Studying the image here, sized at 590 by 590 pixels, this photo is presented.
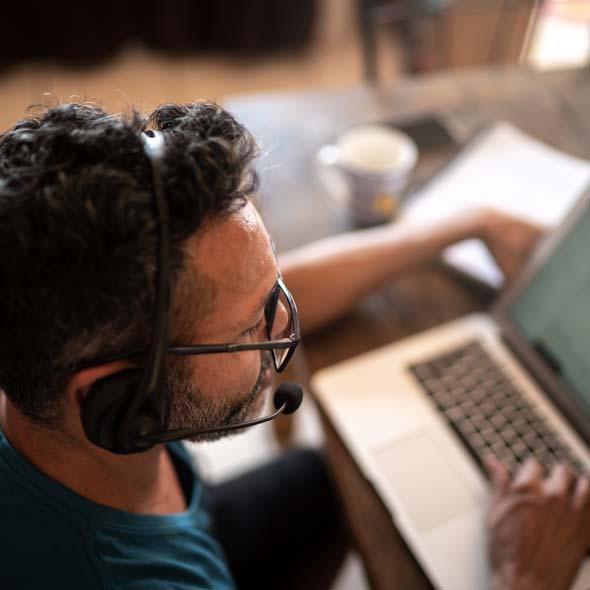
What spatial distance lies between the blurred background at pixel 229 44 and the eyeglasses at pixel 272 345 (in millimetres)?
1888

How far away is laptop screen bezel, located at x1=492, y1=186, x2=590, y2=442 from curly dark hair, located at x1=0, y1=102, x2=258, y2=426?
49 cm

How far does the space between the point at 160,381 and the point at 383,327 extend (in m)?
0.48

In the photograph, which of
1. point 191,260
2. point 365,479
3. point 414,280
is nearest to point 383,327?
point 414,280

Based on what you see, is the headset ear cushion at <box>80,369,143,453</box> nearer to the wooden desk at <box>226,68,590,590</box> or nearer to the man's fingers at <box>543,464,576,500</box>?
the wooden desk at <box>226,68,590,590</box>

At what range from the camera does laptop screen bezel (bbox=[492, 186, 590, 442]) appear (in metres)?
0.74

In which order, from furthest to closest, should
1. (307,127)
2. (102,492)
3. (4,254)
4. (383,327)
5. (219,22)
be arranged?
(219,22), (307,127), (383,327), (102,492), (4,254)

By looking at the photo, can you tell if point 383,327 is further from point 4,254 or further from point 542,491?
point 4,254

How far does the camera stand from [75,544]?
0.56 metres

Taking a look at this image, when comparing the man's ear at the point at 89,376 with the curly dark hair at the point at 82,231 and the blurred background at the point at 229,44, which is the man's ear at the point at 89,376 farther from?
the blurred background at the point at 229,44

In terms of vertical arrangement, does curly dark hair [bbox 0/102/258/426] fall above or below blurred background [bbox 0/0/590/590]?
above

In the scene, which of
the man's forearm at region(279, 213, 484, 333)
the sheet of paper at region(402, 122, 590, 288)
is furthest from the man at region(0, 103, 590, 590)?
the sheet of paper at region(402, 122, 590, 288)

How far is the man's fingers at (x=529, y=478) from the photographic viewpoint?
67cm

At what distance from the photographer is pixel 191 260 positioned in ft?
1.64

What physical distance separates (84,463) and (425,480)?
40 centimetres
